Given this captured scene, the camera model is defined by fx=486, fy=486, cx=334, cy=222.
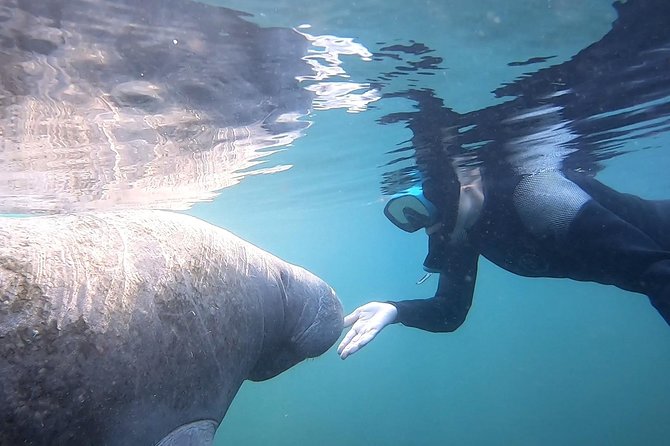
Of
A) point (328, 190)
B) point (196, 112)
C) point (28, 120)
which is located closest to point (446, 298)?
point (196, 112)

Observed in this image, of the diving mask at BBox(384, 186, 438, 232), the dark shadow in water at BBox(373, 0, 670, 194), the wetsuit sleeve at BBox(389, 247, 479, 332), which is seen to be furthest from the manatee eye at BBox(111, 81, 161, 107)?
the wetsuit sleeve at BBox(389, 247, 479, 332)

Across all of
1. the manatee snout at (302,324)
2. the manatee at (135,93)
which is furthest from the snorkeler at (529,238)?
the manatee at (135,93)

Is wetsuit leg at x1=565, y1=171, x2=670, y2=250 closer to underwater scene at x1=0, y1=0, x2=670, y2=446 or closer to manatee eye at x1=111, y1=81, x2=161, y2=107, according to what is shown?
underwater scene at x1=0, y1=0, x2=670, y2=446

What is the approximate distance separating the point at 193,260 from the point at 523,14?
5625 mm

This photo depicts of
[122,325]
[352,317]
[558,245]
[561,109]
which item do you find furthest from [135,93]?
[561,109]

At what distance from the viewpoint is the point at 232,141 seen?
395 inches

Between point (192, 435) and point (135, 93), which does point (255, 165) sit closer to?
point (135, 93)

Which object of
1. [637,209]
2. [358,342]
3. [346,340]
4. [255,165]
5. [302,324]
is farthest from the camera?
[255,165]

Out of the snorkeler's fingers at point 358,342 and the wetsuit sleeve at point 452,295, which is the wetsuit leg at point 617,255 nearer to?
the wetsuit sleeve at point 452,295

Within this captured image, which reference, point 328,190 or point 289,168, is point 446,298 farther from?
point 328,190

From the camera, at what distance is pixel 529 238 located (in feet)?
18.0

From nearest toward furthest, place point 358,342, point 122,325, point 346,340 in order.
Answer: point 122,325, point 358,342, point 346,340

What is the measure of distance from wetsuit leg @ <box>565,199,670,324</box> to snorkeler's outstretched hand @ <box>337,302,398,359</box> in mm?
2070

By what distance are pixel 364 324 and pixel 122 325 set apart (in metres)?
3.25
